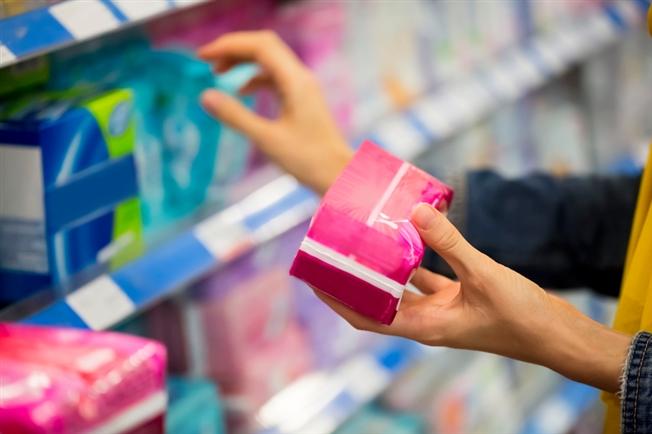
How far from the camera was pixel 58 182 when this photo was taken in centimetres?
130

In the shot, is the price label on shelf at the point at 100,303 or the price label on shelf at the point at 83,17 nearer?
the price label on shelf at the point at 83,17

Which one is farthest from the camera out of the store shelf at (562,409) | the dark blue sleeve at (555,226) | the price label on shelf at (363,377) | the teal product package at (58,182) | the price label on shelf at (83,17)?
the store shelf at (562,409)

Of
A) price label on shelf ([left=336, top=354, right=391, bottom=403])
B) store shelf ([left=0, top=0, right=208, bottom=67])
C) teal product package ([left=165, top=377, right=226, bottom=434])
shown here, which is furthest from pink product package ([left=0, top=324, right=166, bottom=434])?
price label on shelf ([left=336, top=354, right=391, bottom=403])

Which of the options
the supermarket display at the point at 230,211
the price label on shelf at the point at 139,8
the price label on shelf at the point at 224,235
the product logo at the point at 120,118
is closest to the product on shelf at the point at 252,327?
the supermarket display at the point at 230,211

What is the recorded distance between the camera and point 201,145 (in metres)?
1.69

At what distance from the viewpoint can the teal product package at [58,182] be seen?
1.28 meters

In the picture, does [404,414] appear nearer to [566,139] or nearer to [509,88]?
[509,88]

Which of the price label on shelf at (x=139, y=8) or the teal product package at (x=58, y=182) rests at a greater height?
the price label on shelf at (x=139, y=8)

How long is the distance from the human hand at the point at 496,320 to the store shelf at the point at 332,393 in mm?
706

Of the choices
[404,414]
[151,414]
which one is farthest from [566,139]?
[151,414]

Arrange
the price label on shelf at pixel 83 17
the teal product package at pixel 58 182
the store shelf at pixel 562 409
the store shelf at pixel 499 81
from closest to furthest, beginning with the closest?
the price label on shelf at pixel 83 17 < the teal product package at pixel 58 182 < the store shelf at pixel 499 81 < the store shelf at pixel 562 409

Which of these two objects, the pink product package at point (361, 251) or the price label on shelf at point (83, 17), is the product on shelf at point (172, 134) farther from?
the pink product package at point (361, 251)

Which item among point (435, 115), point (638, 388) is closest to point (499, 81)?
point (435, 115)

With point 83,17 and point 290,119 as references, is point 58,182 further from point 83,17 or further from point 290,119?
point 290,119
